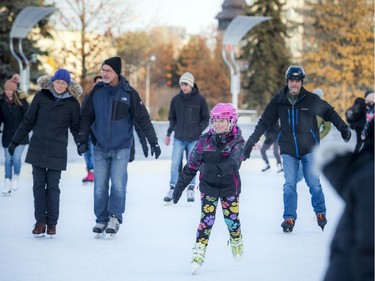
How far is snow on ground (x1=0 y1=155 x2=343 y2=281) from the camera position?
20.4ft

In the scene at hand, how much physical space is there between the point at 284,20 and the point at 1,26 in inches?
1159

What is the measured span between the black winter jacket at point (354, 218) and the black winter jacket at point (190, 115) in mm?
9201

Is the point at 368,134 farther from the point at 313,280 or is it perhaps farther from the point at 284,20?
the point at 284,20

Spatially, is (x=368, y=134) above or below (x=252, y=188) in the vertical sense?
above

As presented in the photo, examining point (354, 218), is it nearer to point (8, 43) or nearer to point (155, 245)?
point (155, 245)

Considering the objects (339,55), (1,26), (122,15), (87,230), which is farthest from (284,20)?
(87,230)

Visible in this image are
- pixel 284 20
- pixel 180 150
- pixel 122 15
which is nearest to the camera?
pixel 180 150

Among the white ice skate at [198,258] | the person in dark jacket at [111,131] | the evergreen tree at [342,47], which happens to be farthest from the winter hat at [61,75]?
the evergreen tree at [342,47]

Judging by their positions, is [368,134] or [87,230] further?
[87,230]

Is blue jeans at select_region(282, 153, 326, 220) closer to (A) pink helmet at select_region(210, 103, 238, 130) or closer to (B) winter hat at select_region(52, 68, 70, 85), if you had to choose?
(B) winter hat at select_region(52, 68, 70, 85)

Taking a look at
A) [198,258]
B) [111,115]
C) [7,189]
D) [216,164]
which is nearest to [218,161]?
[216,164]

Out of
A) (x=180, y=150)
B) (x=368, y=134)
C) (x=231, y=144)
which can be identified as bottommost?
(x=180, y=150)

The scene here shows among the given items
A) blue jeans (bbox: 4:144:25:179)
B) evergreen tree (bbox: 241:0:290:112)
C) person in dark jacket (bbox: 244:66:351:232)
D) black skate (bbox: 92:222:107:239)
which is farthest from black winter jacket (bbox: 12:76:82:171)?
evergreen tree (bbox: 241:0:290:112)

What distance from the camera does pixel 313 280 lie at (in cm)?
602
